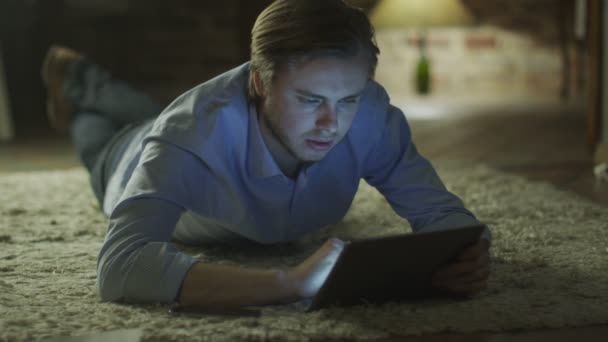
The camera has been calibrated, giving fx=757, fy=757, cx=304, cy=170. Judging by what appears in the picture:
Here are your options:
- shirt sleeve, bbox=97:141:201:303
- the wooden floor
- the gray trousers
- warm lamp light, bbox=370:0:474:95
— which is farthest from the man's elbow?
warm lamp light, bbox=370:0:474:95

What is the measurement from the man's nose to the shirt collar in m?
0.15

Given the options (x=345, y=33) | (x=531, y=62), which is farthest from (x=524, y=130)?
(x=345, y=33)

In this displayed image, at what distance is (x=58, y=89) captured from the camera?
232 cm

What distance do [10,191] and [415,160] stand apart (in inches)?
51.8

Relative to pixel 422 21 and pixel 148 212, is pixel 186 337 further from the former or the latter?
pixel 422 21

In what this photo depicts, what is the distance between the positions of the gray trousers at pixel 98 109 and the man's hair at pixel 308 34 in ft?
2.85

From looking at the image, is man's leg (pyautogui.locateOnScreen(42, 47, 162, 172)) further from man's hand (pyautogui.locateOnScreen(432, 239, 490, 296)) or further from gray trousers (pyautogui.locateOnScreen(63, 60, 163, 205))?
man's hand (pyautogui.locateOnScreen(432, 239, 490, 296))

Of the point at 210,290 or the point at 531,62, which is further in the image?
the point at 531,62

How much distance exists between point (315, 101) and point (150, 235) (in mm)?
288

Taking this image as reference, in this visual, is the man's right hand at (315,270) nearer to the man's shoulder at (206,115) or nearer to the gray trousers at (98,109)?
the man's shoulder at (206,115)

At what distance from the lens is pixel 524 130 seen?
317cm

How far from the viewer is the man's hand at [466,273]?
1024mm

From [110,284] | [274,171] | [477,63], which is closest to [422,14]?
[477,63]

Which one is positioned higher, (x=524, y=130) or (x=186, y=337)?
(x=186, y=337)
